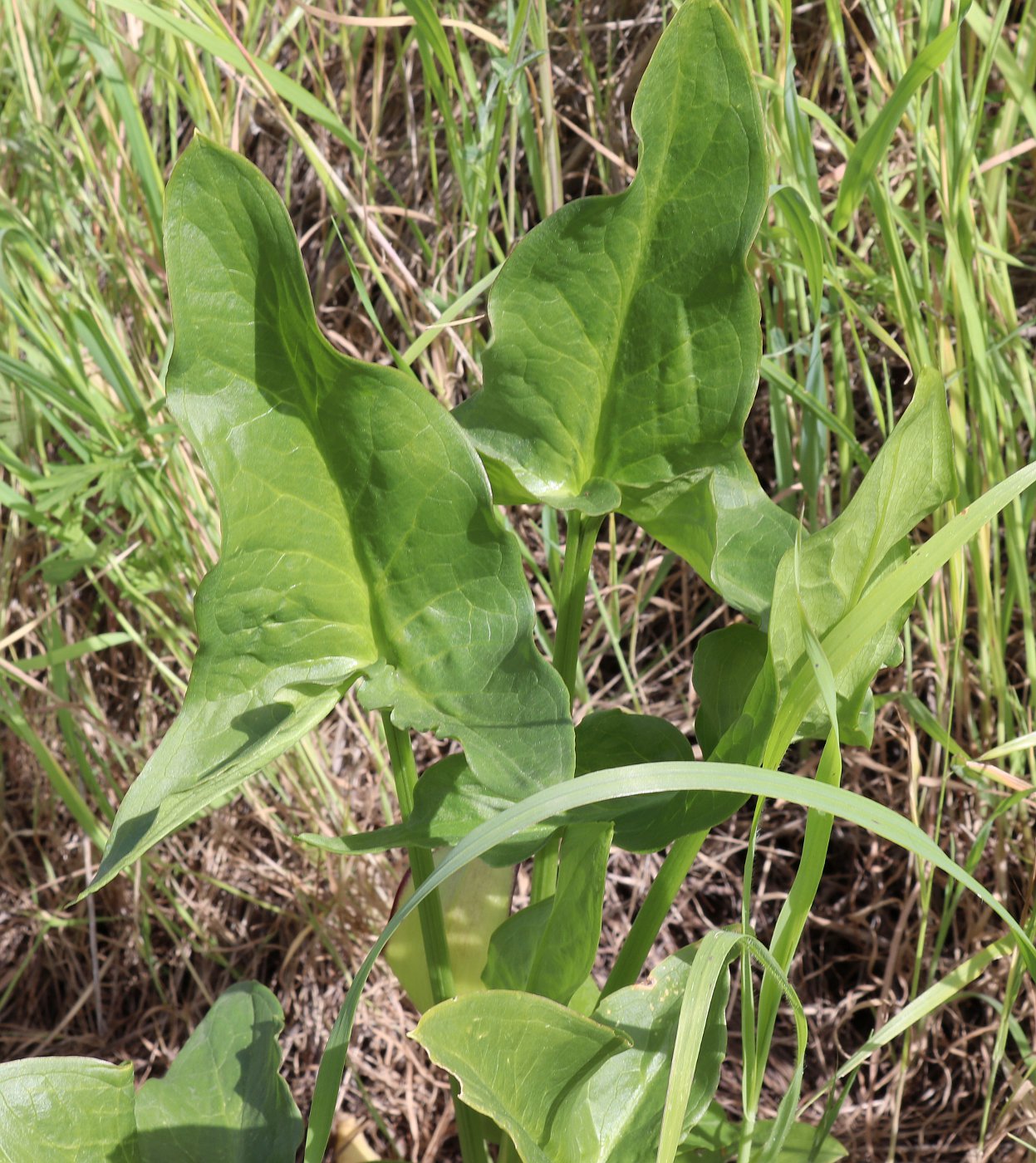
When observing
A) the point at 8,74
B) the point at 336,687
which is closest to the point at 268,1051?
the point at 336,687

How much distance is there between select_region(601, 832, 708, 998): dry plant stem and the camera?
0.57 metres

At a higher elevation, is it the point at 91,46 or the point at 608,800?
the point at 91,46

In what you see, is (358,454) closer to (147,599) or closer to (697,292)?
(697,292)

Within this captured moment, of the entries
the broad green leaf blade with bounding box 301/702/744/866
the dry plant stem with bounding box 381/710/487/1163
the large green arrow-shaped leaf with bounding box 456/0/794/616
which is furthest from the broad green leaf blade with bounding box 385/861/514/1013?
the large green arrow-shaped leaf with bounding box 456/0/794/616

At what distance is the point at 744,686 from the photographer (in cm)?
57

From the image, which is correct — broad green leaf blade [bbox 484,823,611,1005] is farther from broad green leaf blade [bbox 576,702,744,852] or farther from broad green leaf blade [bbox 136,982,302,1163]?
broad green leaf blade [bbox 136,982,302,1163]

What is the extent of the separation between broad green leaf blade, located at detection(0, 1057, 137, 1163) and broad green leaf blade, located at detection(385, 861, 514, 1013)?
16 centimetres

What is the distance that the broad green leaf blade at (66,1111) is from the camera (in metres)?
0.56

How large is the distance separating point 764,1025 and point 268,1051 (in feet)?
0.97

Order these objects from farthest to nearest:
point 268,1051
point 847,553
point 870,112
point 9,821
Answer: point 9,821
point 870,112
point 268,1051
point 847,553

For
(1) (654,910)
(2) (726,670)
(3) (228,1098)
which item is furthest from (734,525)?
(3) (228,1098)

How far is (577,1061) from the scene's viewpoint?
503 mm

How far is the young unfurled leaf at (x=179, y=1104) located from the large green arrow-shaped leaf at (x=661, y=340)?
36 cm

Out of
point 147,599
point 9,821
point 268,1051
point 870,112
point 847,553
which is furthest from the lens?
point 9,821
